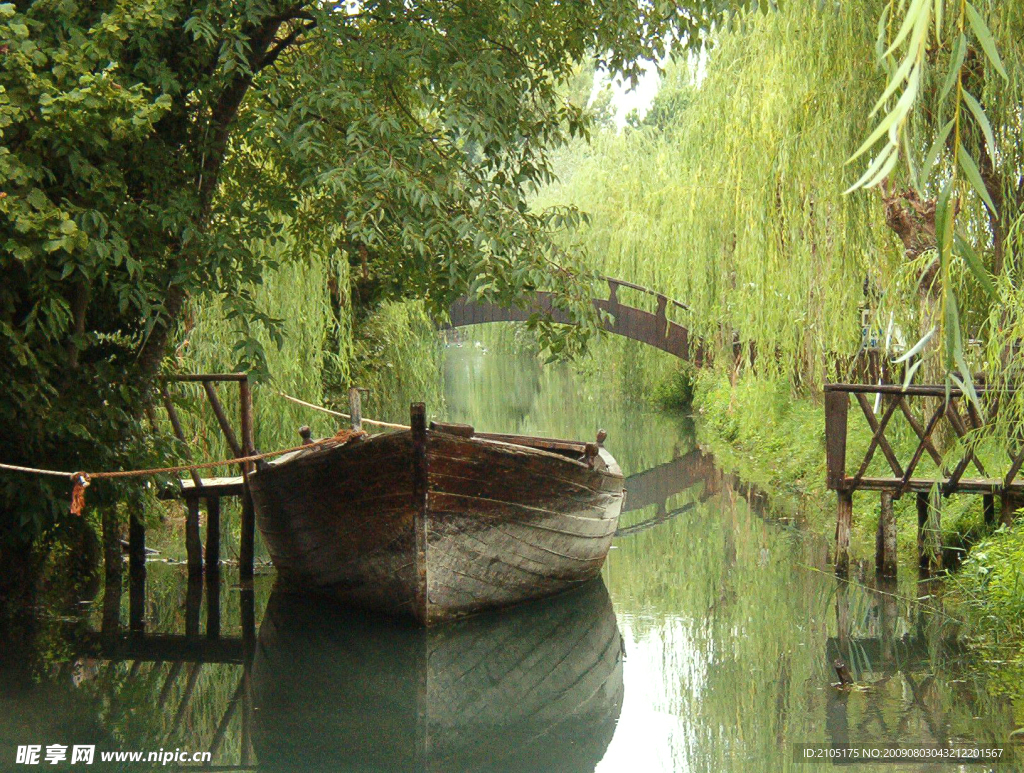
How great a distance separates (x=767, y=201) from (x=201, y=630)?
239 inches

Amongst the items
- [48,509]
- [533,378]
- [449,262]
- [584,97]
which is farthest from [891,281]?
[584,97]

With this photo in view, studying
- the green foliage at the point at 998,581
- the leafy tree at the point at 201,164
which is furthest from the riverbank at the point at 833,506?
the leafy tree at the point at 201,164

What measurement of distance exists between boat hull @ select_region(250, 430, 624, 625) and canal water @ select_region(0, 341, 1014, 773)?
10.6 inches

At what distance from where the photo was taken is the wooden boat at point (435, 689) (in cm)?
577

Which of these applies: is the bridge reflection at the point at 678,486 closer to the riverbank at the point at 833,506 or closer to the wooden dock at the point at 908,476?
the riverbank at the point at 833,506

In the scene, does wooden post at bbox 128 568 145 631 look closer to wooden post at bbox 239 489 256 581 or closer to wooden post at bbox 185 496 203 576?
wooden post at bbox 185 496 203 576

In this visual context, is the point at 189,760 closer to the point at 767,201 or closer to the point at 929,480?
the point at 929,480

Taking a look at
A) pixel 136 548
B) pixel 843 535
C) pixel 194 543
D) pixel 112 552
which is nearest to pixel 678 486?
pixel 843 535

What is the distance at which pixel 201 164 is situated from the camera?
6945 mm

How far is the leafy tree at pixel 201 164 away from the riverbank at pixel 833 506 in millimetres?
2884

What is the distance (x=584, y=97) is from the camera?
4609cm

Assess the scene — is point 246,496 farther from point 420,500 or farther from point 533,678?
point 533,678

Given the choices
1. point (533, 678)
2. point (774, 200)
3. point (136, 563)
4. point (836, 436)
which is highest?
point (774, 200)

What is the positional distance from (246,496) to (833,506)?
5.48 m
